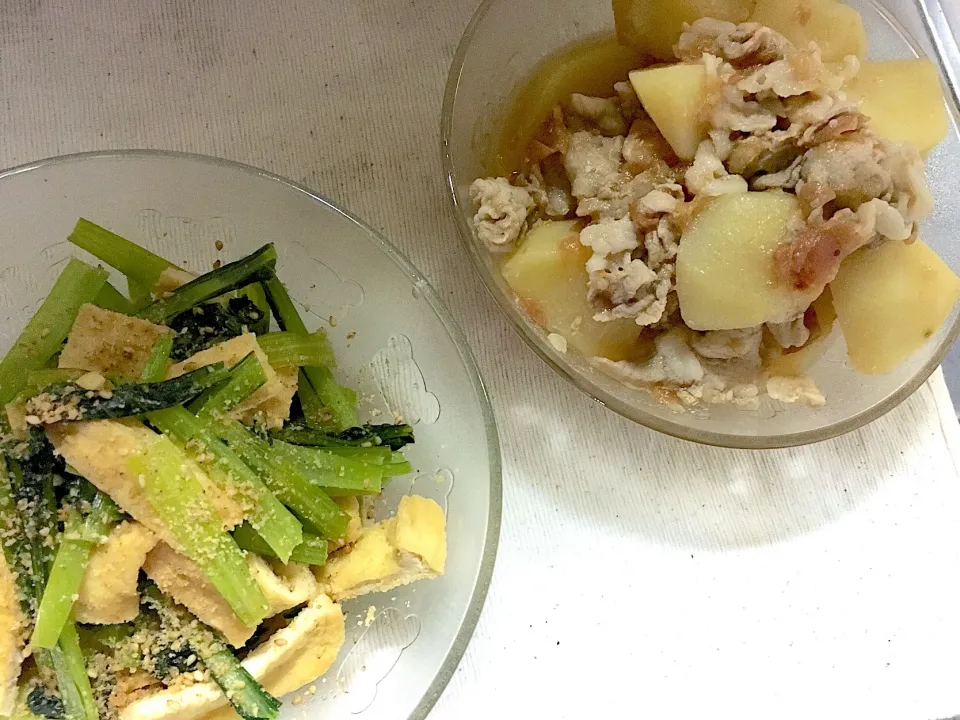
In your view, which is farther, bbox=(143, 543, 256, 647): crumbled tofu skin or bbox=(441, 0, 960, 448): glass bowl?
bbox=(441, 0, 960, 448): glass bowl

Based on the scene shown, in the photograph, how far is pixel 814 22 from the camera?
48.1 inches

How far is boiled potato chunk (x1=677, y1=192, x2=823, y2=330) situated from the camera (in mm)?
1091

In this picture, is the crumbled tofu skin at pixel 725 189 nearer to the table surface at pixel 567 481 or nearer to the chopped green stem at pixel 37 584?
the table surface at pixel 567 481

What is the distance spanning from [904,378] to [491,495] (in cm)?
72

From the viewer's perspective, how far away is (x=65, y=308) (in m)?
1.08

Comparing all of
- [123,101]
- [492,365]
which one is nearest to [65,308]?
[123,101]

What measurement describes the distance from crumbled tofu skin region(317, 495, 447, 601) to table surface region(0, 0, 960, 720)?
22cm

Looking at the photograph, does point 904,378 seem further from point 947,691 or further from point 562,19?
point 562,19

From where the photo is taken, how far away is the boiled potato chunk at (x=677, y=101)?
1144 mm

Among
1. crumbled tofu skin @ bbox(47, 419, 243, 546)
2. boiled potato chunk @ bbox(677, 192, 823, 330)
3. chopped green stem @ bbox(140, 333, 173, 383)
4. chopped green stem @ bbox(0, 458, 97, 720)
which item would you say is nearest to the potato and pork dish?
boiled potato chunk @ bbox(677, 192, 823, 330)

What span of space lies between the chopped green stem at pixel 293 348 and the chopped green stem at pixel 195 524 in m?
0.21

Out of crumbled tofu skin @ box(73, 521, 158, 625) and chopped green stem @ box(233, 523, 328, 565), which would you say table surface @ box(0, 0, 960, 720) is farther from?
crumbled tofu skin @ box(73, 521, 158, 625)

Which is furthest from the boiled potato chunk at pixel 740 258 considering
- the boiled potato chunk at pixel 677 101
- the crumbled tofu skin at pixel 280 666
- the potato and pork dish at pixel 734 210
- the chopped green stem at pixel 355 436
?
the crumbled tofu skin at pixel 280 666

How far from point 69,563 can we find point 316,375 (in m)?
0.42
